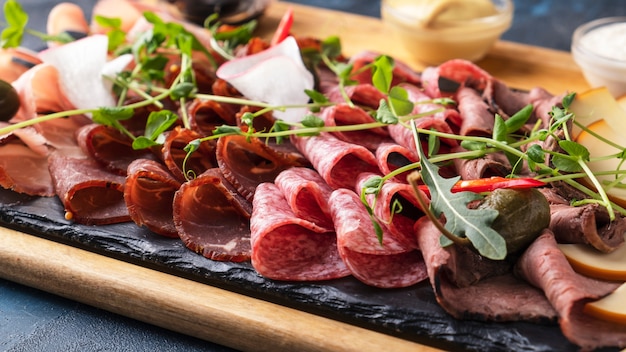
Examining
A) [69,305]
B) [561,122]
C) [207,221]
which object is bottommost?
[69,305]

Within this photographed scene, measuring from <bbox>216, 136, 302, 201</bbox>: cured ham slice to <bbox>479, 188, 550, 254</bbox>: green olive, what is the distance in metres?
0.88

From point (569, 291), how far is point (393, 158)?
94 centimetres

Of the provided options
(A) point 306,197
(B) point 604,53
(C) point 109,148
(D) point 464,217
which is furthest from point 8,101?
(B) point 604,53

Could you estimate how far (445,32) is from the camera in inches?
157

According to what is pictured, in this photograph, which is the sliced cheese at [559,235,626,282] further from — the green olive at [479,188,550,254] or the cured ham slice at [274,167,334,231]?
the cured ham slice at [274,167,334,231]

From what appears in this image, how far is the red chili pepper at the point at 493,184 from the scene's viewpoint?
233 cm

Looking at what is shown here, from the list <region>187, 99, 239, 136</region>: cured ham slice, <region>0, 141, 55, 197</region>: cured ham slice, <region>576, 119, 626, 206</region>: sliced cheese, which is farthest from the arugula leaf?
<region>0, 141, 55, 197</region>: cured ham slice

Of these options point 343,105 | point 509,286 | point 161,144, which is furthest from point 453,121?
point 161,144

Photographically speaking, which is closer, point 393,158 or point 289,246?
point 289,246

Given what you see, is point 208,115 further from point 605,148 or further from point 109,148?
point 605,148

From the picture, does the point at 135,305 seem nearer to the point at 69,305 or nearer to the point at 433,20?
the point at 69,305

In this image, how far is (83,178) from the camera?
2896mm

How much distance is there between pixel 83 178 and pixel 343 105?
1049 millimetres

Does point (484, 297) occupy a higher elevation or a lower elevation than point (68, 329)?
higher
